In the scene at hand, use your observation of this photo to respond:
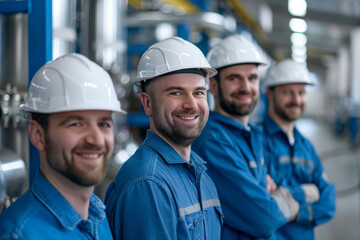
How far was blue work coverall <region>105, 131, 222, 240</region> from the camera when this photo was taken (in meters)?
1.67

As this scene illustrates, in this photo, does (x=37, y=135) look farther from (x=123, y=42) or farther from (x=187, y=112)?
(x=123, y=42)

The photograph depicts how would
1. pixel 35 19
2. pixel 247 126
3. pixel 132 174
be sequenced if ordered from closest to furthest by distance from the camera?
pixel 132 174
pixel 35 19
pixel 247 126

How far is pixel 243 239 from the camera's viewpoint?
2455mm

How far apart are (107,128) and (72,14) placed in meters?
1.75

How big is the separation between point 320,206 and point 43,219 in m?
2.28

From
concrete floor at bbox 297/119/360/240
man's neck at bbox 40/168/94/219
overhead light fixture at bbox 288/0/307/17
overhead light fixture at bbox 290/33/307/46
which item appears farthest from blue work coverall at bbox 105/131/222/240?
overhead light fixture at bbox 290/33/307/46

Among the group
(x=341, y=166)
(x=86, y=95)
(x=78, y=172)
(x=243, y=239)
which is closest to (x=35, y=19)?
(x=86, y=95)

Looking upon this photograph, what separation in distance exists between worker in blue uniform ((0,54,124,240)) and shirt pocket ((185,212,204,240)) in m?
0.45

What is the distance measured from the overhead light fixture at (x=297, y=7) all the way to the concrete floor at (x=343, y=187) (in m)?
4.09

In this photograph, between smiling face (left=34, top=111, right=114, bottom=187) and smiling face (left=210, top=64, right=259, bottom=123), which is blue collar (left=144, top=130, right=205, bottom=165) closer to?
smiling face (left=34, top=111, right=114, bottom=187)

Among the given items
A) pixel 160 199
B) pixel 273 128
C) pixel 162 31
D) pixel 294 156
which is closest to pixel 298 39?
pixel 162 31

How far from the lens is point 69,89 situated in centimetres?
145

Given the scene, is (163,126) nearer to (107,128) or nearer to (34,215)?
(107,128)

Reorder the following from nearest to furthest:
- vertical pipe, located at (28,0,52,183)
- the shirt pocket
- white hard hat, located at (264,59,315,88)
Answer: the shirt pocket, vertical pipe, located at (28,0,52,183), white hard hat, located at (264,59,315,88)
